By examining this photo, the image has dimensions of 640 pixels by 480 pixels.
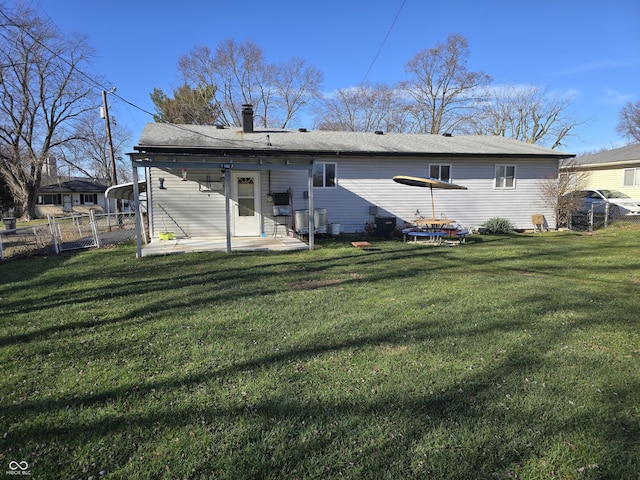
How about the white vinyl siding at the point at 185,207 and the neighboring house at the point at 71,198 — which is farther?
the neighboring house at the point at 71,198

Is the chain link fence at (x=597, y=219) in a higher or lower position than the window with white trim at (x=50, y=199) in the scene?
lower

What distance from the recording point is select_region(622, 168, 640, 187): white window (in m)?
19.9

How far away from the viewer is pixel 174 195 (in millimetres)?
11680

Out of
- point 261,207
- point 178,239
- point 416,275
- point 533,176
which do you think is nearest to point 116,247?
point 178,239

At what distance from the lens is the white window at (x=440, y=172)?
13.9 metres

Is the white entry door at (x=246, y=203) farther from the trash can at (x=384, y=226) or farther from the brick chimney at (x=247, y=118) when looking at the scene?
the trash can at (x=384, y=226)

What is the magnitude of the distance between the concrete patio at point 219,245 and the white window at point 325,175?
8.55ft

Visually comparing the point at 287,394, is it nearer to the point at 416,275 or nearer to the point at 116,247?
the point at 416,275

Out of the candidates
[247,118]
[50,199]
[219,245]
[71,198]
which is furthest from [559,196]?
[50,199]

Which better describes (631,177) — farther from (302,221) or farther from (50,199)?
(50,199)

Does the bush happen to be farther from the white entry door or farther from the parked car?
the white entry door

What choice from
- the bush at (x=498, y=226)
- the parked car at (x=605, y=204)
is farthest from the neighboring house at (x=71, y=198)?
the parked car at (x=605, y=204)

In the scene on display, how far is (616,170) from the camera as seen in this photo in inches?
830

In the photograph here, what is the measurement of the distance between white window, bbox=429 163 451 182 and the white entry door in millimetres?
6534
